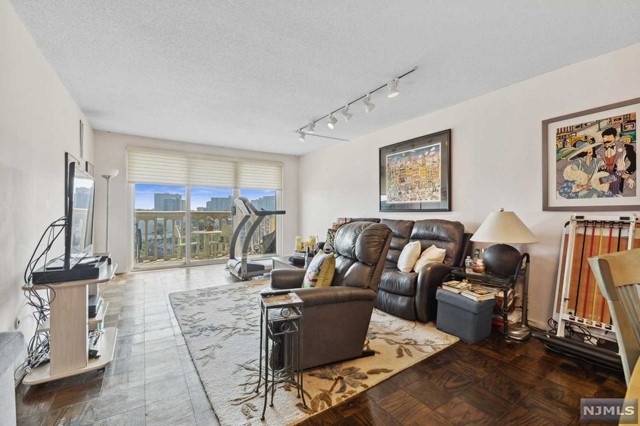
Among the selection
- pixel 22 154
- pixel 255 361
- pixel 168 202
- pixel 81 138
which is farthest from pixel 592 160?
pixel 168 202

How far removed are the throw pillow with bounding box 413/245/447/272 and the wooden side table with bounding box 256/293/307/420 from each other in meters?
1.77

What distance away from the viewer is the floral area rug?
167cm

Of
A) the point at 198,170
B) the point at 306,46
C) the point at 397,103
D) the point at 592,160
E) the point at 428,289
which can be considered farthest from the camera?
the point at 198,170

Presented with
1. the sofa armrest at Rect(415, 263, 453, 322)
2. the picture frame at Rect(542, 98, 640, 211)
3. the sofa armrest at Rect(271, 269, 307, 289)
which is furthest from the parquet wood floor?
the picture frame at Rect(542, 98, 640, 211)

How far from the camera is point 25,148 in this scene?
211 cm

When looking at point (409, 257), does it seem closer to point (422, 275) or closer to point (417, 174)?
point (422, 275)


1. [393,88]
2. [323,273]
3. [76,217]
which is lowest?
[323,273]

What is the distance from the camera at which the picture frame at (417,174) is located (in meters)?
3.71

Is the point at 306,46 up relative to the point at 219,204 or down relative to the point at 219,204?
up

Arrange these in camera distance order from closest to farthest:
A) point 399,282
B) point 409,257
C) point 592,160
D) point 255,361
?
point 255,361
point 592,160
point 399,282
point 409,257

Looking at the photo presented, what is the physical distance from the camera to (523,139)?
293cm

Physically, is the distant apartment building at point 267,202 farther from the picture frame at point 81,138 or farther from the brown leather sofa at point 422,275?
the brown leather sofa at point 422,275

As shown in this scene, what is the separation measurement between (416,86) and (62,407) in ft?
12.8

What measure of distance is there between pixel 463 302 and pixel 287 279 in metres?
1.64
